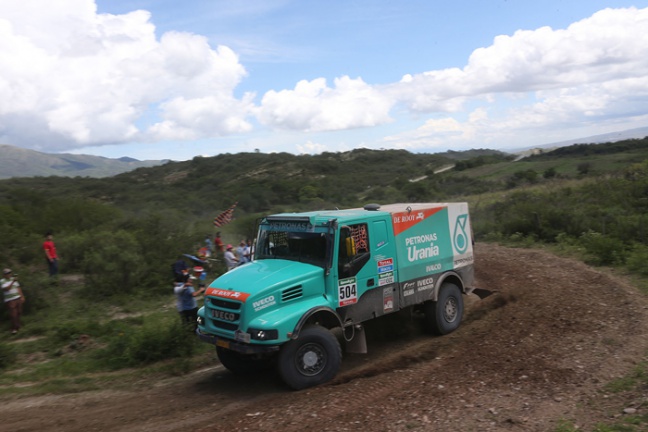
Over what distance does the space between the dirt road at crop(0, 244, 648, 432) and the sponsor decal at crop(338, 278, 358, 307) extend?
113 centimetres

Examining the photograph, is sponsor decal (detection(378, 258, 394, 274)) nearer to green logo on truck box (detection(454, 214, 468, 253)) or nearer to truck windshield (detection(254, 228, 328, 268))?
truck windshield (detection(254, 228, 328, 268))

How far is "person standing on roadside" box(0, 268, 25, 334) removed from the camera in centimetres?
1062

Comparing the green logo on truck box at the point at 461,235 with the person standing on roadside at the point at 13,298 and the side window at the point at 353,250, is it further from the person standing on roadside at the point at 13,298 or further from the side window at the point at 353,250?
the person standing on roadside at the point at 13,298

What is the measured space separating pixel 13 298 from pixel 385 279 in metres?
8.37

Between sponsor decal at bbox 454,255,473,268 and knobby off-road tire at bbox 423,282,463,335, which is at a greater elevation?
sponsor decal at bbox 454,255,473,268

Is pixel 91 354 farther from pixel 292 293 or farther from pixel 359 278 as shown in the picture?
pixel 359 278

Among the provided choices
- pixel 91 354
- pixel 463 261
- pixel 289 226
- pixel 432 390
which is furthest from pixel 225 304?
pixel 463 261

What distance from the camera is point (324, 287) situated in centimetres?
726

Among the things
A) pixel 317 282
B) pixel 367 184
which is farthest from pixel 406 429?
pixel 367 184

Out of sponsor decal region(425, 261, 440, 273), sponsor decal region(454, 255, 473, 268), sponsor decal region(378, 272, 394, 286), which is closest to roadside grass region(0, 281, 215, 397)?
sponsor decal region(378, 272, 394, 286)

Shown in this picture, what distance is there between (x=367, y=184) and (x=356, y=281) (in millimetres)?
43648

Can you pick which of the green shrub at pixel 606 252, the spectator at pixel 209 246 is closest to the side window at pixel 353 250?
the green shrub at pixel 606 252

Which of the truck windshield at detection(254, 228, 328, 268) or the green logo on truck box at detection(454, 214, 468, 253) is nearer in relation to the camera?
the truck windshield at detection(254, 228, 328, 268)

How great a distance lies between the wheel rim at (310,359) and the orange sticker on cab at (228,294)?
1.11 meters
